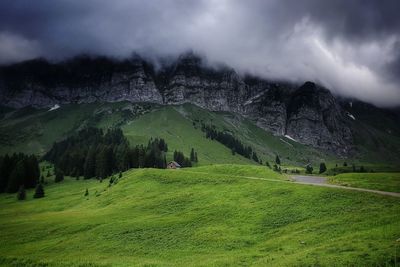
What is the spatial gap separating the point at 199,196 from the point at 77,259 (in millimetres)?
29140

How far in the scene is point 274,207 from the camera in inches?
2052

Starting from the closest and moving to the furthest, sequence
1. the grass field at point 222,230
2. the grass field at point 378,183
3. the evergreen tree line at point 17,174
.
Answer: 1. the grass field at point 222,230
2. the grass field at point 378,183
3. the evergreen tree line at point 17,174

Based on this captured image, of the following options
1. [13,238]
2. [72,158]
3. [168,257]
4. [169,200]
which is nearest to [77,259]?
[168,257]

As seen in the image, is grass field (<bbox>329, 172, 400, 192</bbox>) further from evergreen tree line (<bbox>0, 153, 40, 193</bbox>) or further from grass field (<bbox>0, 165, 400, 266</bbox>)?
evergreen tree line (<bbox>0, 153, 40, 193</bbox>)

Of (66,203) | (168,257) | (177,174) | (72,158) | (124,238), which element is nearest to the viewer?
(168,257)

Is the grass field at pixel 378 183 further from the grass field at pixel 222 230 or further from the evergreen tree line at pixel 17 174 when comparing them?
the evergreen tree line at pixel 17 174

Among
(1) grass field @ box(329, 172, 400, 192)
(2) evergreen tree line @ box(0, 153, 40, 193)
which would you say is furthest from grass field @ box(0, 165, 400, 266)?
(2) evergreen tree line @ box(0, 153, 40, 193)

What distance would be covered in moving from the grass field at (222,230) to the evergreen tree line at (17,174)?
7303 cm

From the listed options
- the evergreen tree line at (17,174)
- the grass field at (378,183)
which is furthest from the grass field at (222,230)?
the evergreen tree line at (17,174)

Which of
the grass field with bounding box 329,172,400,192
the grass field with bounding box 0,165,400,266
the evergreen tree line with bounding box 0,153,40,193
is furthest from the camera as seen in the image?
the evergreen tree line with bounding box 0,153,40,193

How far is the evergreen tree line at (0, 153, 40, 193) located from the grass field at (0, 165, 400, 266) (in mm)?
73028

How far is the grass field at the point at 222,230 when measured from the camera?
33.8 metres

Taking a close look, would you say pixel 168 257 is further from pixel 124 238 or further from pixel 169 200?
pixel 169 200

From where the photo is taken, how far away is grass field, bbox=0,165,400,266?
111 ft
